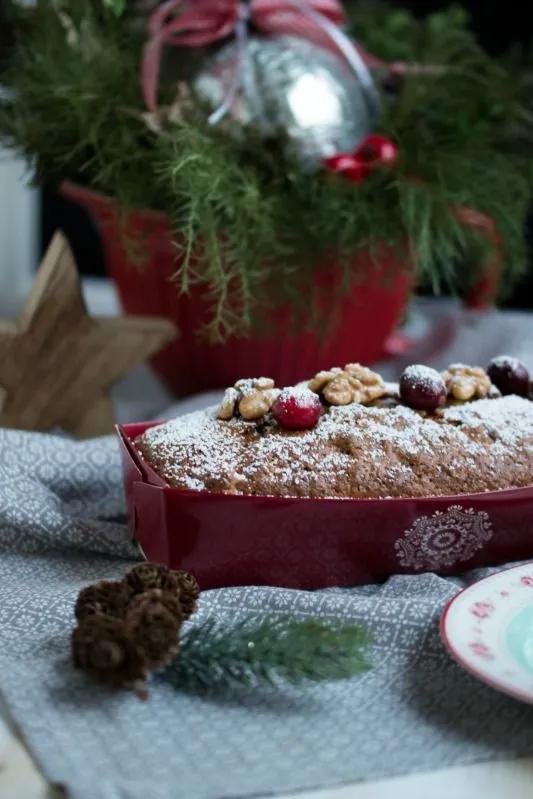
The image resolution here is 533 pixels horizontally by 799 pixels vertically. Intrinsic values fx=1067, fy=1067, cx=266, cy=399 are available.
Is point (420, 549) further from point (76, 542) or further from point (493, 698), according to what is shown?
point (76, 542)

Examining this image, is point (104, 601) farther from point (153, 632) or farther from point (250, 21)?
point (250, 21)

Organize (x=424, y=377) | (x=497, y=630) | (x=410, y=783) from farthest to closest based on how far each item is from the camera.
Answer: (x=424, y=377) → (x=497, y=630) → (x=410, y=783)

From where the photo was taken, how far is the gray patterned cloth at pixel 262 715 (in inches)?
25.2

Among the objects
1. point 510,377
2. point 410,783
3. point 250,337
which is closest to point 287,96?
point 250,337

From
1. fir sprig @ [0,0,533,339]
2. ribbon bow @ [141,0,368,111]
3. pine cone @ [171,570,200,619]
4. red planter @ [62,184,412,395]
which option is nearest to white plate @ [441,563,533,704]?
pine cone @ [171,570,200,619]

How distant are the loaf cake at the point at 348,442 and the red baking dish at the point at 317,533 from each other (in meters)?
0.02

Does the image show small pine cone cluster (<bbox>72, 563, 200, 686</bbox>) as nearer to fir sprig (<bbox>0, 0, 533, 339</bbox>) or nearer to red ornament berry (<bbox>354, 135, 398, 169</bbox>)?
fir sprig (<bbox>0, 0, 533, 339</bbox>)

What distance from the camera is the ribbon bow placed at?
52.6 inches

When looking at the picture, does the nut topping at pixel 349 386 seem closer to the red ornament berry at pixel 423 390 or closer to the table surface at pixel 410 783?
the red ornament berry at pixel 423 390

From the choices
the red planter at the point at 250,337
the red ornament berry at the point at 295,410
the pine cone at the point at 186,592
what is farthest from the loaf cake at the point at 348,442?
the red planter at the point at 250,337

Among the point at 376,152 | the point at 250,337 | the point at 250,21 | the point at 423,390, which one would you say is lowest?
the point at 250,337

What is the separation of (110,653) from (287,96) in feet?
2.70

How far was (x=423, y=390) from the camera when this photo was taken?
3.18ft

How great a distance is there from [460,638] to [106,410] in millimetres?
721
